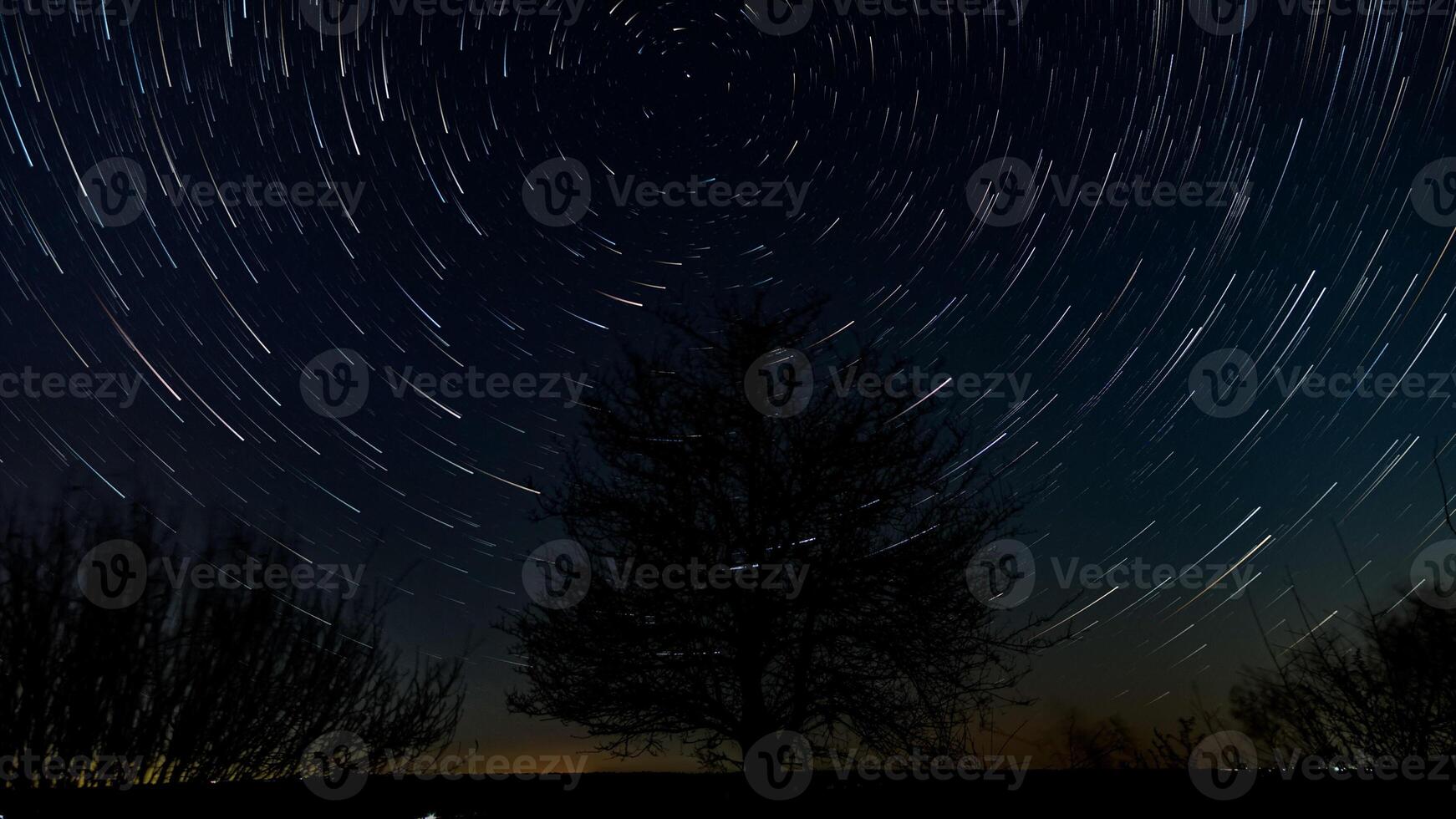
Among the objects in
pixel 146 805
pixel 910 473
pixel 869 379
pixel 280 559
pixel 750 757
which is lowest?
pixel 146 805

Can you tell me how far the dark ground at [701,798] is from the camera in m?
5.04

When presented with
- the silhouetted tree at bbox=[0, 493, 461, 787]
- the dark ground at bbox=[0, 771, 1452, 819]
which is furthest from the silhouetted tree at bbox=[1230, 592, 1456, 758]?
the silhouetted tree at bbox=[0, 493, 461, 787]

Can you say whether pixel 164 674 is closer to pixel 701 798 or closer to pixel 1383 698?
pixel 701 798

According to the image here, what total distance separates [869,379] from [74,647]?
21.9 feet

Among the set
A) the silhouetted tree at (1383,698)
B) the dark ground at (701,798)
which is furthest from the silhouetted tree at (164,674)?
the silhouetted tree at (1383,698)

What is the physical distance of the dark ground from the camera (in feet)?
16.5

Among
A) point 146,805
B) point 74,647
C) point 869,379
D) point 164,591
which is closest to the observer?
point 146,805

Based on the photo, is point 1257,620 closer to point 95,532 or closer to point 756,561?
point 756,561

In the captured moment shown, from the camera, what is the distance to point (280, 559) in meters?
7.35

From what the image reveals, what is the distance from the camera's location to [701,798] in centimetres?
720

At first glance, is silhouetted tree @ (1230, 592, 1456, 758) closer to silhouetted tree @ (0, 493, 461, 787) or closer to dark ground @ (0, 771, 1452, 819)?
dark ground @ (0, 771, 1452, 819)

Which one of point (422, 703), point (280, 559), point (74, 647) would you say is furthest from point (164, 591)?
point (422, 703)

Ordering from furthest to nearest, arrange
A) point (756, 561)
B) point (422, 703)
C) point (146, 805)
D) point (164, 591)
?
point (756, 561)
point (422, 703)
point (164, 591)
point (146, 805)

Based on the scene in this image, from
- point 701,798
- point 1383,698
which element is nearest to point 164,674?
point 701,798
